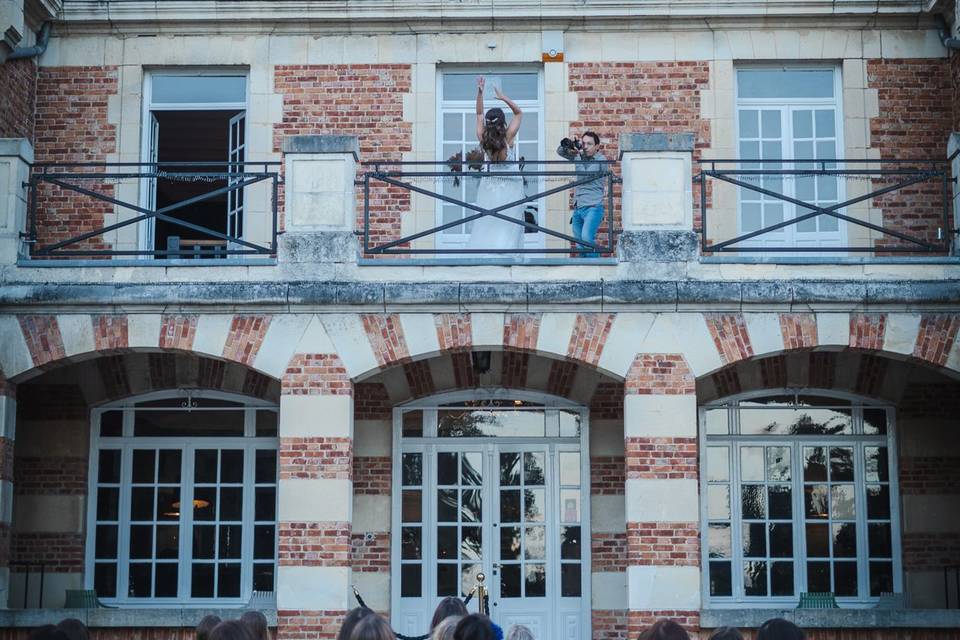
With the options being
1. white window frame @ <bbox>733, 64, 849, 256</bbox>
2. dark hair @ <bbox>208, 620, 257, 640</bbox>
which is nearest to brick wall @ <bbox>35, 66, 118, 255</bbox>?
white window frame @ <bbox>733, 64, 849, 256</bbox>

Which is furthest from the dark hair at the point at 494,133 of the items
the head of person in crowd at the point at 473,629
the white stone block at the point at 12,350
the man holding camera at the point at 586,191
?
the head of person in crowd at the point at 473,629

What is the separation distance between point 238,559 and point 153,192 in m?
3.66

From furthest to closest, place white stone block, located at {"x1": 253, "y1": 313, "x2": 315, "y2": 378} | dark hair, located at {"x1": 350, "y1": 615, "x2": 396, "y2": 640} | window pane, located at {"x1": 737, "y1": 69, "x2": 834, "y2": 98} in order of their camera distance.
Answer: window pane, located at {"x1": 737, "y1": 69, "x2": 834, "y2": 98} < white stone block, located at {"x1": 253, "y1": 313, "x2": 315, "y2": 378} < dark hair, located at {"x1": 350, "y1": 615, "x2": 396, "y2": 640}

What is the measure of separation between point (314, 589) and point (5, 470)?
280 cm

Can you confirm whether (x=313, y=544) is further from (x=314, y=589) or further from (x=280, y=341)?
(x=280, y=341)

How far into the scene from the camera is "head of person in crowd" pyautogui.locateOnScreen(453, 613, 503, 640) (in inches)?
255

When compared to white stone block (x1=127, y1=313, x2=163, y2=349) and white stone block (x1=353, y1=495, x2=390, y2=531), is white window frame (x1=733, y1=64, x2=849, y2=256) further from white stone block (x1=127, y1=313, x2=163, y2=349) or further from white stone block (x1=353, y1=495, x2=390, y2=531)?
white stone block (x1=127, y1=313, x2=163, y2=349)

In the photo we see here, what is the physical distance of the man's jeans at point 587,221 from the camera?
44.0 ft

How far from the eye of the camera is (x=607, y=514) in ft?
47.0

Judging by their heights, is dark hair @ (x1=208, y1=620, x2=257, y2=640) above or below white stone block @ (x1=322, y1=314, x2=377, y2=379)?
below

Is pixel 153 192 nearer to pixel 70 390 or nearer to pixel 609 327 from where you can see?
pixel 70 390

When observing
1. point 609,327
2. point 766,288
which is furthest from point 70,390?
point 766,288

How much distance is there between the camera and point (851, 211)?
48.0 feet

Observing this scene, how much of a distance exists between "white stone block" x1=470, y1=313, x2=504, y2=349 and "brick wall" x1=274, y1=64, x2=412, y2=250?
8.36ft
